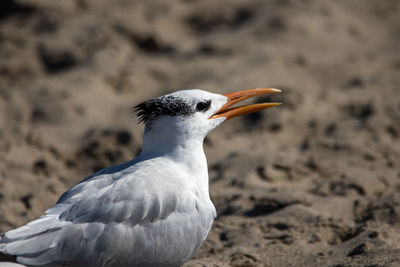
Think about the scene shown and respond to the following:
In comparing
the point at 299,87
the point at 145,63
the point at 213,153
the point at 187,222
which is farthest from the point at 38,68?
the point at 187,222

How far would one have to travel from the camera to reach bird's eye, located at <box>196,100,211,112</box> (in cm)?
407

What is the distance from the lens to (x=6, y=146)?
6086 mm

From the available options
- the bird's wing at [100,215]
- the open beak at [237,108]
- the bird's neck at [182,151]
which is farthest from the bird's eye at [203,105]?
the bird's wing at [100,215]

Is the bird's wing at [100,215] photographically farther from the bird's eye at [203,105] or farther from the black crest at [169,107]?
the bird's eye at [203,105]

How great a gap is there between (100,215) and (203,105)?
4.10 feet

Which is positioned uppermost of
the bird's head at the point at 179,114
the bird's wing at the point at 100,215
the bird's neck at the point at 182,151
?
the bird's head at the point at 179,114

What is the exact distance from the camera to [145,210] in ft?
11.6

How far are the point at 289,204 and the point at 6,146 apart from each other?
3.47 m

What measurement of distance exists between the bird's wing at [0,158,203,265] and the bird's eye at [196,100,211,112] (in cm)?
57

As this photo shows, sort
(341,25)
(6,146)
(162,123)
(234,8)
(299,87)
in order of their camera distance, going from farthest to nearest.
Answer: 1. (234,8)
2. (341,25)
3. (299,87)
4. (6,146)
5. (162,123)

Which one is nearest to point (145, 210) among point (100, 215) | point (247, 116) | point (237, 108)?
point (100, 215)

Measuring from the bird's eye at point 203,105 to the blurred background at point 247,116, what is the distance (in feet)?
3.99

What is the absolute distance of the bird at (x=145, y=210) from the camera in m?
3.30

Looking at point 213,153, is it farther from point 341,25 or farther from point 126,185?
point 341,25
